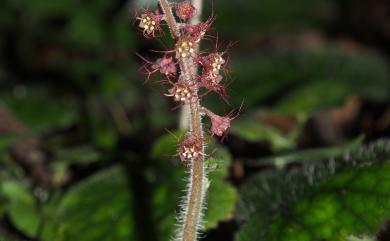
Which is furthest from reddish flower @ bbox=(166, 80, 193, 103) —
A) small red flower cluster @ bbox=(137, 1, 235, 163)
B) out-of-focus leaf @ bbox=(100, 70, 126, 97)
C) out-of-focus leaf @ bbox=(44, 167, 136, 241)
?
out-of-focus leaf @ bbox=(100, 70, 126, 97)

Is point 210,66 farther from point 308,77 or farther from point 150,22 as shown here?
point 308,77

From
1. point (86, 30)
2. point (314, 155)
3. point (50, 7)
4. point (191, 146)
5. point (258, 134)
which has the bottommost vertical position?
point (191, 146)

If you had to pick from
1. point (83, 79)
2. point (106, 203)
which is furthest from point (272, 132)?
point (83, 79)

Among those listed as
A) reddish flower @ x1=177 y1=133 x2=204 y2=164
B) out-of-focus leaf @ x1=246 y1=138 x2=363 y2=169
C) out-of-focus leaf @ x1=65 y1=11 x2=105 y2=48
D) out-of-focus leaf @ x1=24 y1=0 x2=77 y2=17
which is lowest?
reddish flower @ x1=177 y1=133 x2=204 y2=164

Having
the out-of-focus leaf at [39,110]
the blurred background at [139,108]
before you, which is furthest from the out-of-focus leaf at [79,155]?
the out-of-focus leaf at [39,110]

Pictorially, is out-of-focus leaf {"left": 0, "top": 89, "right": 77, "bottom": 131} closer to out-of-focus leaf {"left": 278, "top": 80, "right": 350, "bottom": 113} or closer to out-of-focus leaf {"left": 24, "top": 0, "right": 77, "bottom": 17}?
out-of-focus leaf {"left": 278, "top": 80, "right": 350, "bottom": 113}

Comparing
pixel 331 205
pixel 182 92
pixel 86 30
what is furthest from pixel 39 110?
pixel 182 92

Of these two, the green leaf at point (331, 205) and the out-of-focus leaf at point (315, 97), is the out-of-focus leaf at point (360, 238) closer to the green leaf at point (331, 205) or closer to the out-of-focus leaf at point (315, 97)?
the green leaf at point (331, 205)
